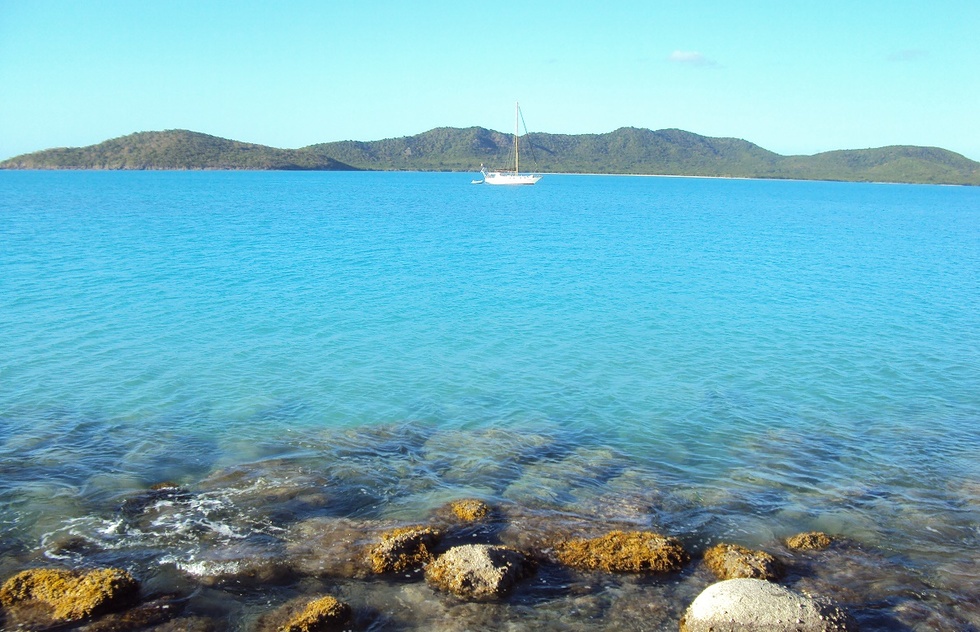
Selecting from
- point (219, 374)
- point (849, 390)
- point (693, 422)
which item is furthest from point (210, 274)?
point (849, 390)

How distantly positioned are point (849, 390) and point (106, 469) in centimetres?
1851

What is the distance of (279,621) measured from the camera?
866 centimetres

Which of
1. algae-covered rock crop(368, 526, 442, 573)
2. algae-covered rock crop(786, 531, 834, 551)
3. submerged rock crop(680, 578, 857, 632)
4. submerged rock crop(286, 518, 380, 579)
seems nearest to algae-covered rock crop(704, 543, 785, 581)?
algae-covered rock crop(786, 531, 834, 551)

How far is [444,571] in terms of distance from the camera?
9.59 metres

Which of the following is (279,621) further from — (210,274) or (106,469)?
(210,274)

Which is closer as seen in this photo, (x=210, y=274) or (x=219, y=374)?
(x=219, y=374)

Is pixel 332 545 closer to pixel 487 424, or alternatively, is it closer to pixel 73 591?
pixel 73 591

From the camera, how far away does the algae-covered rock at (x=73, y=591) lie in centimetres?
863

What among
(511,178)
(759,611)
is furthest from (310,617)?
(511,178)

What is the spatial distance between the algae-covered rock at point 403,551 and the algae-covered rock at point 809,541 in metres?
5.59

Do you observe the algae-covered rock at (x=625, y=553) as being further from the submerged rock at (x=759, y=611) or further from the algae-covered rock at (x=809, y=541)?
the algae-covered rock at (x=809, y=541)

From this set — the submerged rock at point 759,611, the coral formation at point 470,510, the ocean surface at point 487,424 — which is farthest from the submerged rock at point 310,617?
the submerged rock at point 759,611

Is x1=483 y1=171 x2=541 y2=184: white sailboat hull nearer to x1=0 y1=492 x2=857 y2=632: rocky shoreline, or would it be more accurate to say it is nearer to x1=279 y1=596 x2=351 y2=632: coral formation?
x1=0 y1=492 x2=857 y2=632: rocky shoreline

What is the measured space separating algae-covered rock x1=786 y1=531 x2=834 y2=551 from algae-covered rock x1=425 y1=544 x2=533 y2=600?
14.2 ft
